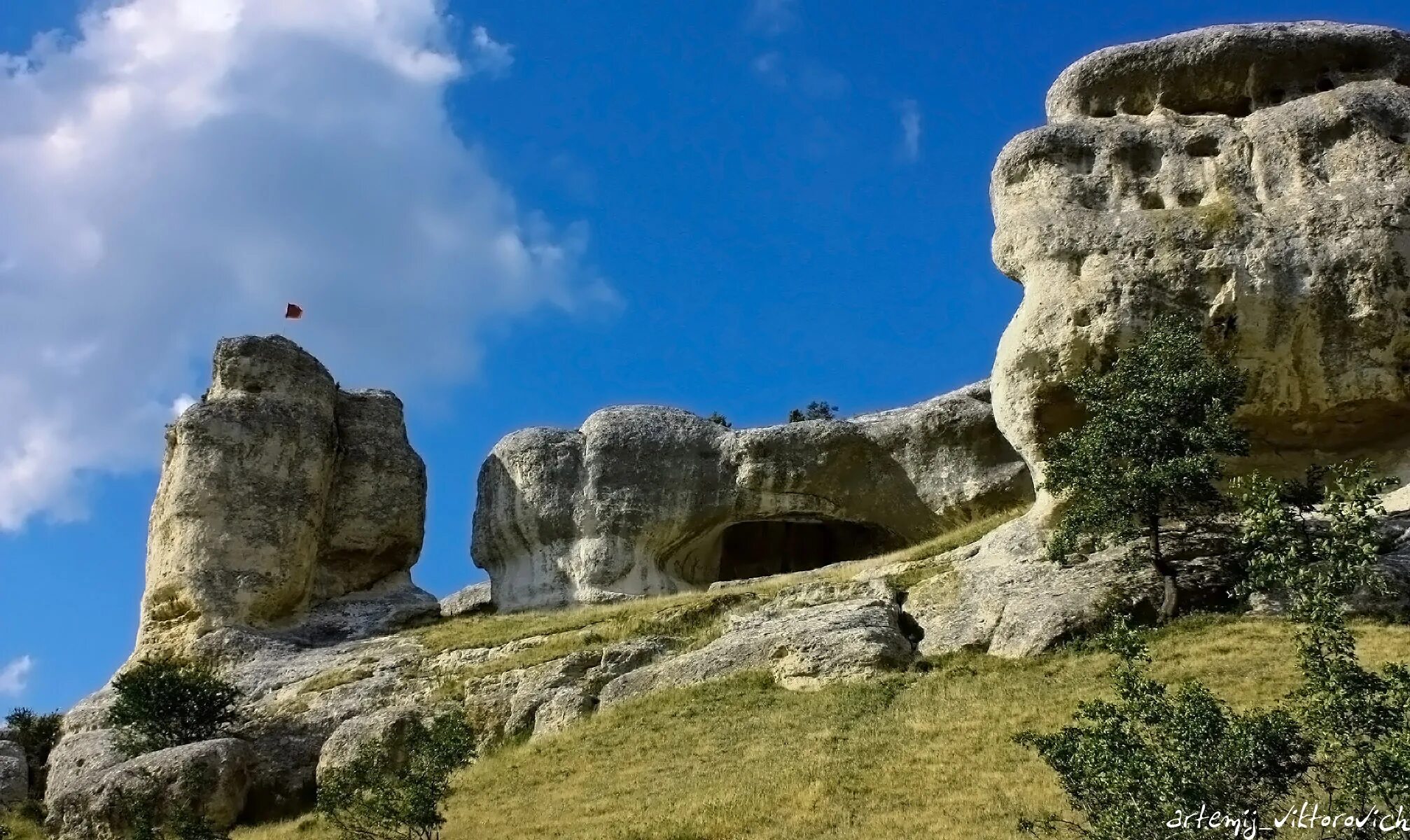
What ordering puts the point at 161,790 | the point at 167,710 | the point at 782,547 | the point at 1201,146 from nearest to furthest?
the point at 161,790, the point at 167,710, the point at 1201,146, the point at 782,547

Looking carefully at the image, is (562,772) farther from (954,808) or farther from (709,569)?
(709,569)

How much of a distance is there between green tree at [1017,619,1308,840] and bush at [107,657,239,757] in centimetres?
2114

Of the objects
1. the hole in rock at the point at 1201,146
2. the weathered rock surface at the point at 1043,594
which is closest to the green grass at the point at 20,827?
the weathered rock surface at the point at 1043,594

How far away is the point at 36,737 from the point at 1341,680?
30.2m

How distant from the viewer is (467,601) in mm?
42031

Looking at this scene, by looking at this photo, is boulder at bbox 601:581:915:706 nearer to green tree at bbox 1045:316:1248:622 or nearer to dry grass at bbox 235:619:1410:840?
dry grass at bbox 235:619:1410:840

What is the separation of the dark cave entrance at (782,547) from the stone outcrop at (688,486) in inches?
104

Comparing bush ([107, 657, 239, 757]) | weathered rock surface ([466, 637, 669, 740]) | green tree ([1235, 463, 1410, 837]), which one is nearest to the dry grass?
weathered rock surface ([466, 637, 669, 740])

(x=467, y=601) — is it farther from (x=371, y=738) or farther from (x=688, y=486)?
(x=371, y=738)

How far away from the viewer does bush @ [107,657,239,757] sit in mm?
Result: 29609

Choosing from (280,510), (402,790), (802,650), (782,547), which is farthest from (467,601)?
(402,790)

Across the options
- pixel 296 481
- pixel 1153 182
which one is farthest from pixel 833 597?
pixel 296 481

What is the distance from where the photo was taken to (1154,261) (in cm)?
3056

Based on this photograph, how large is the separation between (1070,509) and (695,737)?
29.7 feet
